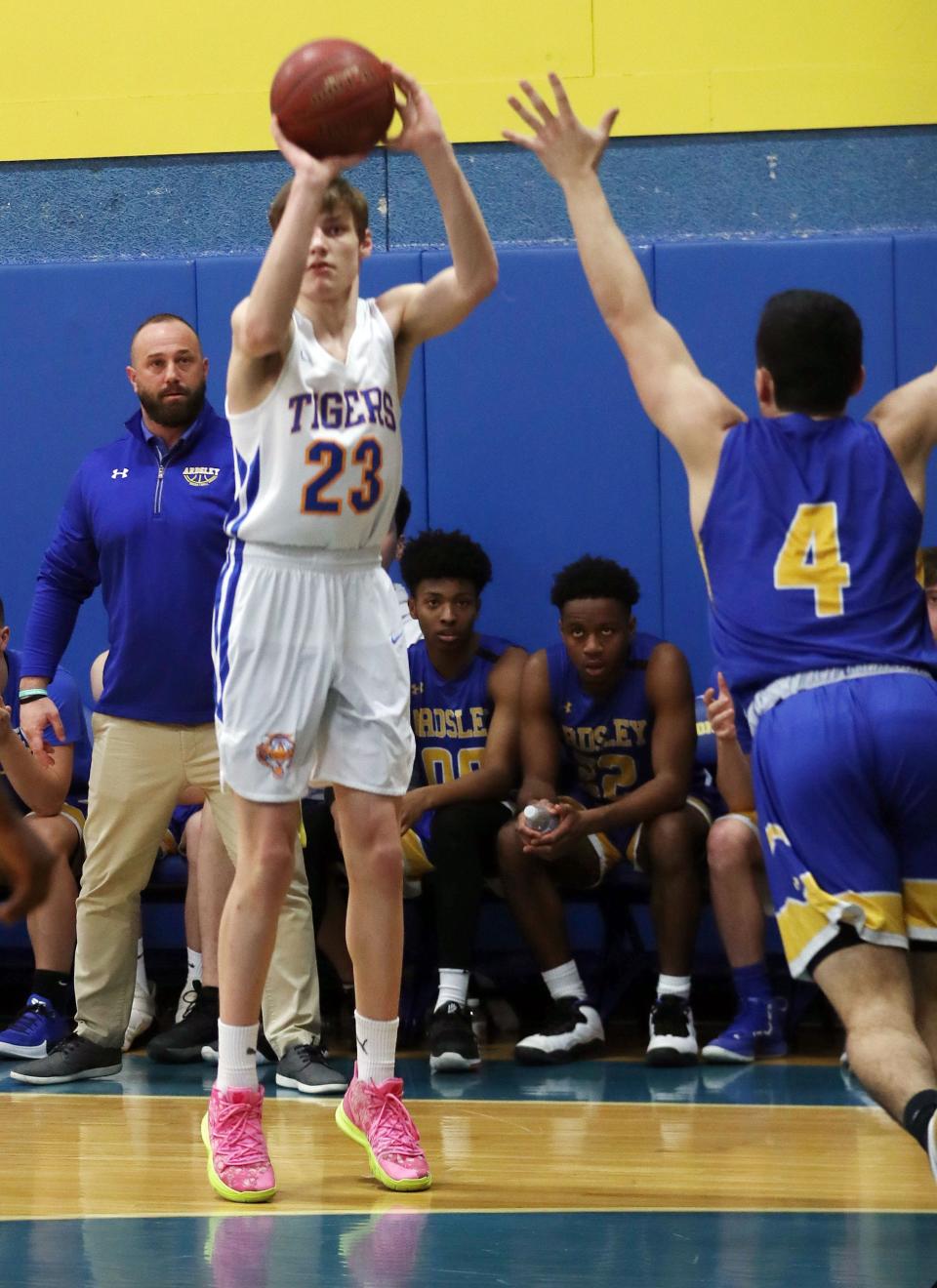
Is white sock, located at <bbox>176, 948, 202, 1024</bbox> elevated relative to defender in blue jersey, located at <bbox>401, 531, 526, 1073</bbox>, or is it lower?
lower

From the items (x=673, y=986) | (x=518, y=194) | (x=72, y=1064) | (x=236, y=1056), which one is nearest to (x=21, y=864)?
(x=236, y=1056)

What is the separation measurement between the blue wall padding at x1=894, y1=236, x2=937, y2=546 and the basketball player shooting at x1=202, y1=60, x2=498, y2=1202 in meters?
2.91

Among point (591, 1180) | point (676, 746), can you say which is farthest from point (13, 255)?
point (591, 1180)

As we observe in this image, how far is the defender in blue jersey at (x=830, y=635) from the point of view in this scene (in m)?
3.05

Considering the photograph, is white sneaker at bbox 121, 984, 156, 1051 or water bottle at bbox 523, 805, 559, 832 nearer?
water bottle at bbox 523, 805, 559, 832

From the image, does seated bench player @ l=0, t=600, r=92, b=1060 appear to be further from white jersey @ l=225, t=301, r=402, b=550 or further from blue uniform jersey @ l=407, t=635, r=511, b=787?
white jersey @ l=225, t=301, r=402, b=550

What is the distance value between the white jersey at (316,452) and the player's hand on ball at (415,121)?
0.43m

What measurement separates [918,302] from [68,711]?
3.25m

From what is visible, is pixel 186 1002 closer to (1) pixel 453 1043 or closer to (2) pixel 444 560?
(1) pixel 453 1043

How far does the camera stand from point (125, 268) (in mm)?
6781

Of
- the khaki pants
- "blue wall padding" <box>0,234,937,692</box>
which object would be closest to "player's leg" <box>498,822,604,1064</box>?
the khaki pants

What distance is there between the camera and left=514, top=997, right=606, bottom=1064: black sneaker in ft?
17.6

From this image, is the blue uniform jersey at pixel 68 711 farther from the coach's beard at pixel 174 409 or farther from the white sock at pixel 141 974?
the coach's beard at pixel 174 409

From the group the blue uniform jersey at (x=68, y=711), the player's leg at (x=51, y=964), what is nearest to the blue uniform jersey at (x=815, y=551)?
the player's leg at (x=51, y=964)
